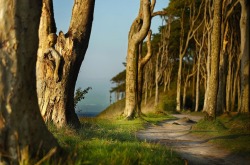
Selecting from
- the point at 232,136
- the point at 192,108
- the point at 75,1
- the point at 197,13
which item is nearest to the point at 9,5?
the point at 75,1

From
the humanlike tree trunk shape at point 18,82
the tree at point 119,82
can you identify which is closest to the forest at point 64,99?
the humanlike tree trunk shape at point 18,82

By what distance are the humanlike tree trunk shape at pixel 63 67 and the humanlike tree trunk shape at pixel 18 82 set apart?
21.4 ft

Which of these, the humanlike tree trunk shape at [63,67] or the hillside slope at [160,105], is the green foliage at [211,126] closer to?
the humanlike tree trunk shape at [63,67]

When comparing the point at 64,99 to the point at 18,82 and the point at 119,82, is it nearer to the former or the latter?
the point at 18,82

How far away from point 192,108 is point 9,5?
40502mm

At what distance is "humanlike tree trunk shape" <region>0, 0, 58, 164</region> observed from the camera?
557 cm

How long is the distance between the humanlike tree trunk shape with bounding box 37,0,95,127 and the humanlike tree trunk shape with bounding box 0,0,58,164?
651 cm

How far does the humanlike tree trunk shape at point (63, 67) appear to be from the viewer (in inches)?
493

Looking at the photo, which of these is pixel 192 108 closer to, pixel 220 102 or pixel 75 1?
pixel 220 102

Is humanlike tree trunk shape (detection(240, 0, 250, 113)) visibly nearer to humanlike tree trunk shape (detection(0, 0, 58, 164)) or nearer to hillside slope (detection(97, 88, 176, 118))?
hillside slope (detection(97, 88, 176, 118))

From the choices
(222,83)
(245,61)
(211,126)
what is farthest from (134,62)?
(222,83)

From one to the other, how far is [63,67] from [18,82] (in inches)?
271

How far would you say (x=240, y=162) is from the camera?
9672 mm

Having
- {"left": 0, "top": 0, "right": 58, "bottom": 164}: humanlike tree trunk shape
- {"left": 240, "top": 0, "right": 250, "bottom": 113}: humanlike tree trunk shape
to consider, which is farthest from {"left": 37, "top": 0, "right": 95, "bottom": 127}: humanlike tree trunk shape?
{"left": 240, "top": 0, "right": 250, "bottom": 113}: humanlike tree trunk shape
